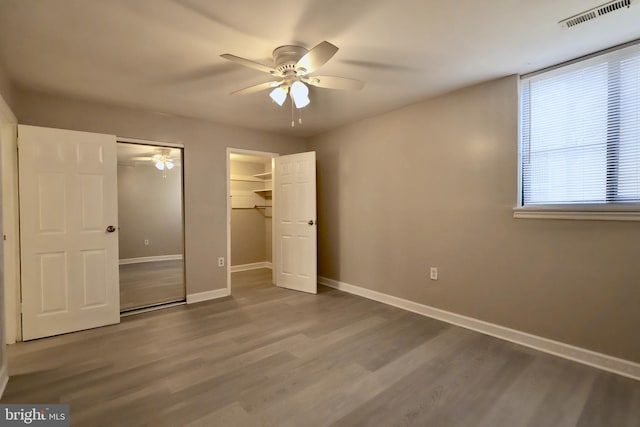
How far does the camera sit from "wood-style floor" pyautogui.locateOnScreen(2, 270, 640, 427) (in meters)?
1.65

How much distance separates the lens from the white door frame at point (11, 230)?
254 centimetres

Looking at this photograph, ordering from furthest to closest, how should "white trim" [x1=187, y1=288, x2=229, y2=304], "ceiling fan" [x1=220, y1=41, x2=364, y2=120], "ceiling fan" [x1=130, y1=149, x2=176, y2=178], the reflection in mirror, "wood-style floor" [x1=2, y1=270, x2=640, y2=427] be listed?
1. the reflection in mirror
2. "ceiling fan" [x1=130, y1=149, x2=176, y2=178]
3. "white trim" [x1=187, y1=288, x2=229, y2=304]
4. "ceiling fan" [x1=220, y1=41, x2=364, y2=120]
5. "wood-style floor" [x1=2, y1=270, x2=640, y2=427]

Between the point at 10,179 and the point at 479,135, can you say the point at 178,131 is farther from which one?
the point at 479,135

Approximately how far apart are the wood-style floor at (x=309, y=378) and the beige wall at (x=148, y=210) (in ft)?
9.30

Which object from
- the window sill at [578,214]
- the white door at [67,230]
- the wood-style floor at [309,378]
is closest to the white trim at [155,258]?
the white door at [67,230]

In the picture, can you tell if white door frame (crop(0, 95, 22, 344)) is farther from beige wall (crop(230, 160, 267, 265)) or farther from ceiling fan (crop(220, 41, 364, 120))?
beige wall (crop(230, 160, 267, 265))

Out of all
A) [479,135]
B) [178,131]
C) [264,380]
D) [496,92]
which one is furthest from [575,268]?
[178,131]

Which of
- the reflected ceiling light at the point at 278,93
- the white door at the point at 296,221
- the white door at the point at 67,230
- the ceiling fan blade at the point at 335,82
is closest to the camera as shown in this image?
the ceiling fan blade at the point at 335,82

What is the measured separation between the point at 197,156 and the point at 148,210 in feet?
8.15

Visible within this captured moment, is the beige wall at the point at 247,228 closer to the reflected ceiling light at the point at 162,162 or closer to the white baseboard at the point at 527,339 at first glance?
the reflected ceiling light at the point at 162,162

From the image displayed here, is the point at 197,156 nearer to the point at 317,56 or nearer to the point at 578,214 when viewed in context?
the point at 317,56

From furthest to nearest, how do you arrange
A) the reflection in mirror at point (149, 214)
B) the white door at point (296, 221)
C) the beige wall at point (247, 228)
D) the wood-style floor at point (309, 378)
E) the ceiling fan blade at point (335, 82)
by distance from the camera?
the beige wall at point (247, 228) → the reflection in mirror at point (149, 214) → the white door at point (296, 221) → the ceiling fan blade at point (335, 82) → the wood-style floor at point (309, 378)

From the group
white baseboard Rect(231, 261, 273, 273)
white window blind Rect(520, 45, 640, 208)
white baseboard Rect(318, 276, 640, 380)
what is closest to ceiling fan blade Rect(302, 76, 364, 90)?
white window blind Rect(520, 45, 640, 208)

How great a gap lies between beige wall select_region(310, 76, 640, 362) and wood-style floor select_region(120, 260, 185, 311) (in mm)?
2460
